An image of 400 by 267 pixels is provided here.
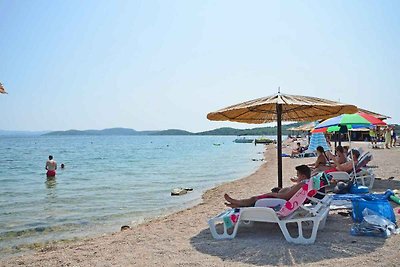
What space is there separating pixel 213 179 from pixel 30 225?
1021cm

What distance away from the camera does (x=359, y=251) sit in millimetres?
4578

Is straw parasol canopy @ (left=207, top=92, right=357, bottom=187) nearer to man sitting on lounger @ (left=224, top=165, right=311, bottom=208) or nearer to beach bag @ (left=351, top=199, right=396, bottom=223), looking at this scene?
man sitting on lounger @ (left=224, top=165, right=311, bottom=208)

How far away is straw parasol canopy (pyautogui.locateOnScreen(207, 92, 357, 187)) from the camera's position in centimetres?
608

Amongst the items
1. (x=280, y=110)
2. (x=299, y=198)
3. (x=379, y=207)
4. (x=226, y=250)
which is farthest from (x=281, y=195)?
(x=280, y=110)

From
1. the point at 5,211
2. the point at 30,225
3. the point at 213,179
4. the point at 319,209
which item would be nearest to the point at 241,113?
the point at 319,209

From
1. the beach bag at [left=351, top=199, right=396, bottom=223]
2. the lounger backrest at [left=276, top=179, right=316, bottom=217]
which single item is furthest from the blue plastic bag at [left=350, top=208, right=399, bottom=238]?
the lounger backrest at [left=276, top=179, right=316, bottom=217]

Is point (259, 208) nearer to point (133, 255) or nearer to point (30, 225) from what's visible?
point (133, 255)

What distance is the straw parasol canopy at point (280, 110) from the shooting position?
6082 mm

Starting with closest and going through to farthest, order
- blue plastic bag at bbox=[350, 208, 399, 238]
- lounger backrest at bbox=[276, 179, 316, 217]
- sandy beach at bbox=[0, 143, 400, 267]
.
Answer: sandy beach at bbox=[0, 143, 400, 267], lounger backrest at bbox=[276, 179, 316, 217], blue plastic bag at bbox=[350, 208, 399, 238]

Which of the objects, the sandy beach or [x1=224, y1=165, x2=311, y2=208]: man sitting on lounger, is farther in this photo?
[x1=224, y1=165, x2=311, y2=208]: man sitting on lounger

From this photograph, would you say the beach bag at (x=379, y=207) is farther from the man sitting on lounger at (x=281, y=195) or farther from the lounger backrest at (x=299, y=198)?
the lounger backrest at (x=299, y=198)

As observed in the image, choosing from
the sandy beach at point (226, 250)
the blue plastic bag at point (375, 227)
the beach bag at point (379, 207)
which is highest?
the beach bag at point (379, 207)

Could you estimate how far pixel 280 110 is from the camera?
7.02 meters

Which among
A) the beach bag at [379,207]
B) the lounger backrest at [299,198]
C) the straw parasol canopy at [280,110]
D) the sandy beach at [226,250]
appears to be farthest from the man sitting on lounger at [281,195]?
the straw parasol canopy at [280,110]
